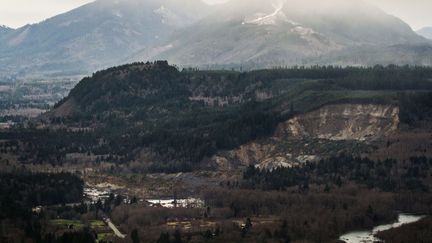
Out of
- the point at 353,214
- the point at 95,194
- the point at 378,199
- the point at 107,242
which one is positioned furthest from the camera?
the point at 95,194

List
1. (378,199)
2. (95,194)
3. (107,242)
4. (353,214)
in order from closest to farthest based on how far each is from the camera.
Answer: (107,242) → (353,214) → (378,199) → (95,194)

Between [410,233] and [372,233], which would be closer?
[410,233]

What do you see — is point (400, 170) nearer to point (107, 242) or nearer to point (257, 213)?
point (257, 213)

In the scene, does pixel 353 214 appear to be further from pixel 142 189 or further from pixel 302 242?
pixel 142 189

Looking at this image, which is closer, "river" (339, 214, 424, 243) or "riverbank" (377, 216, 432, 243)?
"riverbank" (377, 216, 432, 243)

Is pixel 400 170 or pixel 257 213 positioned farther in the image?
pixel 400 170

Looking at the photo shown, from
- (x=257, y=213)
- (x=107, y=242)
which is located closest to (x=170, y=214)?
(x=257, y=213)

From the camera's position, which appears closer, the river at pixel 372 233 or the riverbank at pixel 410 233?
the riverbank at pixel 410 233

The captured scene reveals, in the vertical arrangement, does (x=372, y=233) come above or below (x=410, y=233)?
below
